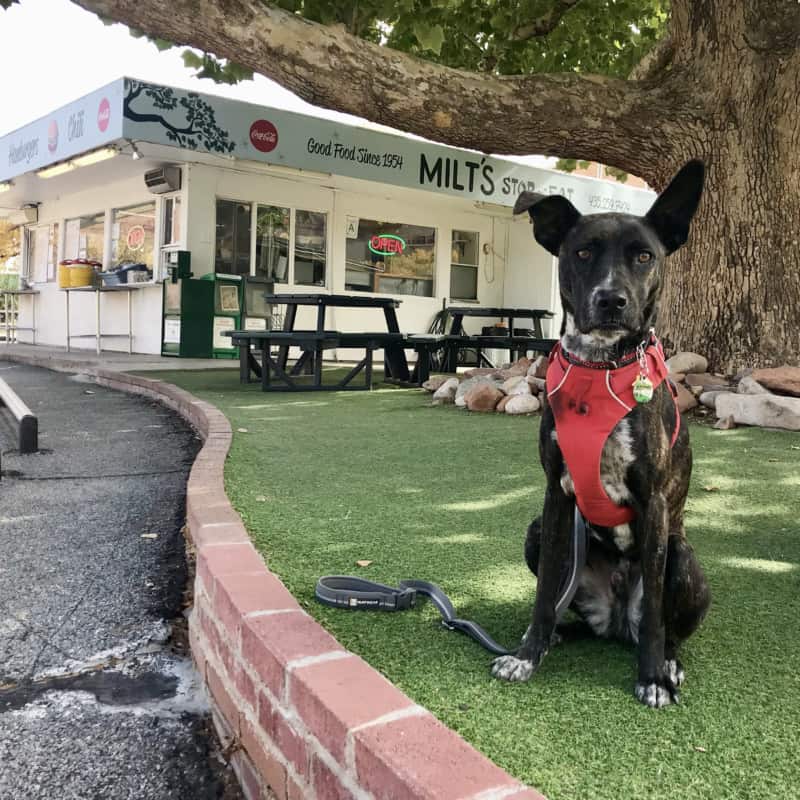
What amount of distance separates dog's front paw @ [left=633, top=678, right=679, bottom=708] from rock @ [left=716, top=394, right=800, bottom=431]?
4711 millimetres

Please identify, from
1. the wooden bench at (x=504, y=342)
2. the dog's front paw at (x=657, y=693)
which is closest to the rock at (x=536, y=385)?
the wooden bench at (x=504, y=342)

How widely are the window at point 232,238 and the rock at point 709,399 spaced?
9330mm

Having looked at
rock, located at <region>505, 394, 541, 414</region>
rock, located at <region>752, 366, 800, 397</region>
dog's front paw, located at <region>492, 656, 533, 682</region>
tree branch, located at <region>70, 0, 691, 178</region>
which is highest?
tree branch, located at <region>70, 0, 691, 178</region>

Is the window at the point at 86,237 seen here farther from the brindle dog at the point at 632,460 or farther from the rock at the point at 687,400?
the brindle dog at the point at 632,460

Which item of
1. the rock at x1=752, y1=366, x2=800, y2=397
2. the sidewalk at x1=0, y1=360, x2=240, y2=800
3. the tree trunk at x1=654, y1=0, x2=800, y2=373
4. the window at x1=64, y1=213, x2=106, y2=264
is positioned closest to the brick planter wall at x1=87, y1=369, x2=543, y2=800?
the sidewalk at x1=0, y1=360, x2=240, y2=800

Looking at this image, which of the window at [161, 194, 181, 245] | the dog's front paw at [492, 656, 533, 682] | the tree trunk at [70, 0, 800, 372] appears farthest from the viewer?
the window at [161, 194, 181, 245]

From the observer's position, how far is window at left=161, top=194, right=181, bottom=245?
1330cm

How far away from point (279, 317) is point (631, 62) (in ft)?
24.0

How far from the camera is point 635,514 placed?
6.37ft

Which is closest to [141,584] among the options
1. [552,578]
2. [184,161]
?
[552,578]

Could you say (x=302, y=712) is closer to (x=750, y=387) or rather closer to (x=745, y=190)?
(x=750, y=387)

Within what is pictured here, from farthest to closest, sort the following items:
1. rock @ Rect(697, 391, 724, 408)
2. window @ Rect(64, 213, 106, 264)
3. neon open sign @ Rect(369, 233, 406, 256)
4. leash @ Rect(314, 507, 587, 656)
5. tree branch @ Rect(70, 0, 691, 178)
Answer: window @ Rect(64, 213, 106, 264)
neon open sign @ Rect(369, 233, 406, 256)
tree branch @ Rect(70, 0, 691, 178)
rock @ Rect(697, 391, 724, 408)
leash @ Rect(314, 507, 587, 656)

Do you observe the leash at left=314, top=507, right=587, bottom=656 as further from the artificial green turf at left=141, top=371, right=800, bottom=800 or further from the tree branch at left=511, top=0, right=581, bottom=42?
the tree branch at left=511, top=0, right=581, bottom=42

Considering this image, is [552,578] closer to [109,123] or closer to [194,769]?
[194,769]
